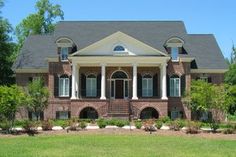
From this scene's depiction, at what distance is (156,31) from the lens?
1877 inches

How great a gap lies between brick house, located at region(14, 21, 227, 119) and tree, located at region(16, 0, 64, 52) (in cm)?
2051

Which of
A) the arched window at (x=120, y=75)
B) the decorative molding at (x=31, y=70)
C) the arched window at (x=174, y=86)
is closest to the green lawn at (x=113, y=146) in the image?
the arched window at (x=174, y=86)

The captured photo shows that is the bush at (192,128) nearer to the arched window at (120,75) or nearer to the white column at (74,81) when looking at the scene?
the white column at (74,81)

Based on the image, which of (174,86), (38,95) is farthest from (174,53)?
(38,95)

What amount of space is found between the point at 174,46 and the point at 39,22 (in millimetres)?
28340

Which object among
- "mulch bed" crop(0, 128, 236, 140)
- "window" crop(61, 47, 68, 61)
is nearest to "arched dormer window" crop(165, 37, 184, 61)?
"window" crop(61, 47, 68, 61)

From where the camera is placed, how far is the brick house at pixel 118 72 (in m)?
42.1

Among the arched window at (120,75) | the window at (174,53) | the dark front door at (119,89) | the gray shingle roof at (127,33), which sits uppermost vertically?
the gray shingle roof at (127,33)

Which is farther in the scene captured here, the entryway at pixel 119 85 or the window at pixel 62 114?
the entryway at pixel 119 85

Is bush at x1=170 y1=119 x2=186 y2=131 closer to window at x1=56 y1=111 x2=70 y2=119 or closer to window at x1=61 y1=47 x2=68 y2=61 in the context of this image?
window at x1=56 y1=111 x2=70 y2=119

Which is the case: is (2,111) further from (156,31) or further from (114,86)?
(156,31)

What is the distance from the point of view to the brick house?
4206 cm

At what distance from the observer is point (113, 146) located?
21859 millimetres

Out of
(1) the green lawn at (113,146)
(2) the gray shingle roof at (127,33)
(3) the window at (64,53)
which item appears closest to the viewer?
(1) the green lawn at (113,146)
